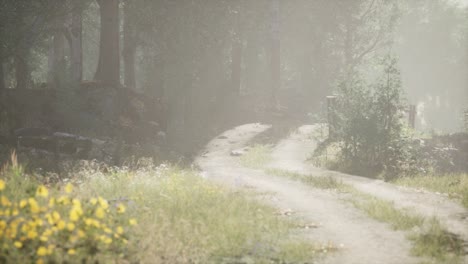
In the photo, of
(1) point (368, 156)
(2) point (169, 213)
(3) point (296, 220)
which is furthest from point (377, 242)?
(1) point (368, 156)

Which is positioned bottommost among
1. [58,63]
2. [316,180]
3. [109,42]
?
[316,180]

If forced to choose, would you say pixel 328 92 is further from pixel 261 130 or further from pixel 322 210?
pixel 322 210

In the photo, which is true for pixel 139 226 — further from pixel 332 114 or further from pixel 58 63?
pixel 58 63

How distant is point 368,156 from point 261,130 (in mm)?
10404

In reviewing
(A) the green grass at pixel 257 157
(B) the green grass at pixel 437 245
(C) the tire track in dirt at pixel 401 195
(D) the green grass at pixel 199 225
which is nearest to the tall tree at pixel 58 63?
(A) the green grass at pixel 257 157

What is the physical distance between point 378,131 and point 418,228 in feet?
24.5

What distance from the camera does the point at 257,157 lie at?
18.8m

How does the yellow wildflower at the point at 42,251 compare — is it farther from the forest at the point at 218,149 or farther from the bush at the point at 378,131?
the bush at the point at 378,131

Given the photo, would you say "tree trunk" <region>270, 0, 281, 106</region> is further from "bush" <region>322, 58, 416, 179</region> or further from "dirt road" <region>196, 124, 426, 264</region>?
"bush" <region>322, 58, 416, 179</region>

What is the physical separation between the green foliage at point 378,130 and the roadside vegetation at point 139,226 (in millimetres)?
6882

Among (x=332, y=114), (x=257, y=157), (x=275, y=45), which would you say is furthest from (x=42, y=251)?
(x=275, y=45)

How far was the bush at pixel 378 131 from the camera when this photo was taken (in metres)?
15.4

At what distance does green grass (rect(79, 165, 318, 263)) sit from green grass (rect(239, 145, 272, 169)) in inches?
273

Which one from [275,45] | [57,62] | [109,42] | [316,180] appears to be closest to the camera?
[316,180]
